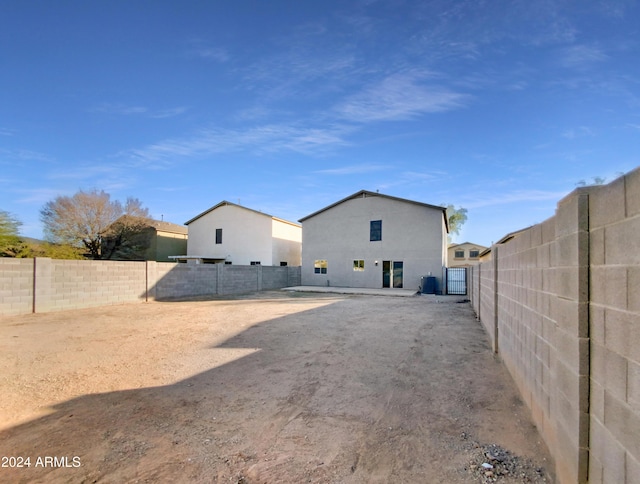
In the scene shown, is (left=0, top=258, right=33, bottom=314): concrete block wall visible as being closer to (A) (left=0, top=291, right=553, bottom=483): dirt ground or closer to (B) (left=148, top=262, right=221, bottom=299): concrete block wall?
(A) (left=0, top=291, right=553, bottom=483): dirt ground

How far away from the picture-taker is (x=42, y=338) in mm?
7180

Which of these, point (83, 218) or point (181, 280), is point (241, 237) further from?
point (83, 218)

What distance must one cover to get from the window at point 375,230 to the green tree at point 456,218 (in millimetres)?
28473

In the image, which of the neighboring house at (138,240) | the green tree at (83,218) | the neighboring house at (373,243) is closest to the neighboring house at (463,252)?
the neighboring house at (373,243)

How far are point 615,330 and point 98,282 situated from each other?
1531 centimetres

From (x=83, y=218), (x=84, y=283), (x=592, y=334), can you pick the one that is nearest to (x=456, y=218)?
(x=83, y=218)

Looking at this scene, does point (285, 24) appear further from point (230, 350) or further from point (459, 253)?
point (459, 253)

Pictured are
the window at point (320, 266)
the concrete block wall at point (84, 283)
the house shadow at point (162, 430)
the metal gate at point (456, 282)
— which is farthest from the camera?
the window at point (320, 266)

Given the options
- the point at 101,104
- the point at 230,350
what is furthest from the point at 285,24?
the point at 230,350

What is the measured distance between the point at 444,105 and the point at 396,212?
9661mm

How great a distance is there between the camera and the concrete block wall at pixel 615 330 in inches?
58.6

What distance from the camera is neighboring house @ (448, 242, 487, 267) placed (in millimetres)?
45812

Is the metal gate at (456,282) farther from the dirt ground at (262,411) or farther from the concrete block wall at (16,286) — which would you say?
the concrete block wall at (16,286)

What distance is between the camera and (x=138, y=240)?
30.6 metres
